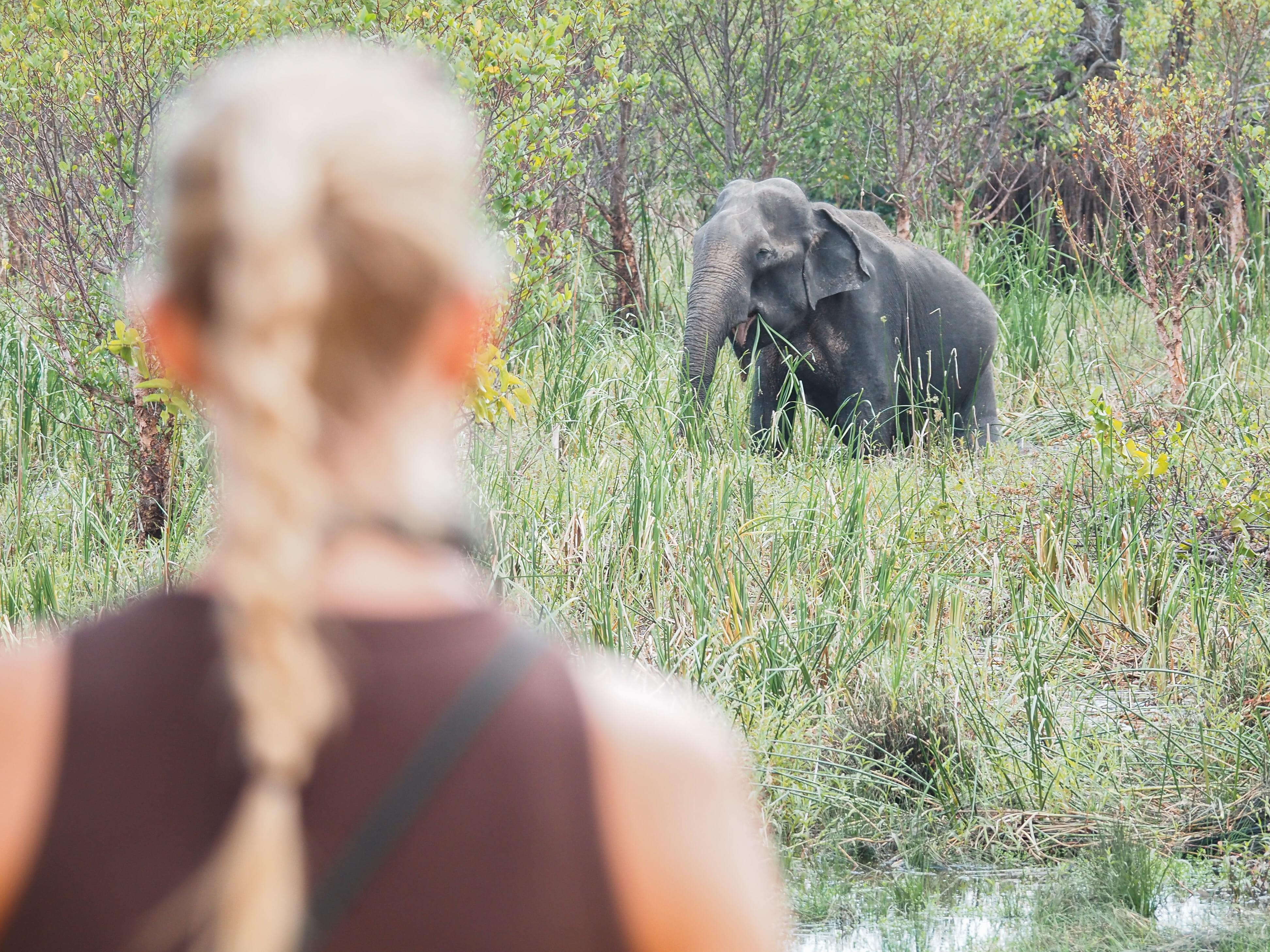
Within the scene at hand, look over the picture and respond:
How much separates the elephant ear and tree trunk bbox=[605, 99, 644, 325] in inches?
111

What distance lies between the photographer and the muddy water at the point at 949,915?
3451 millimetres

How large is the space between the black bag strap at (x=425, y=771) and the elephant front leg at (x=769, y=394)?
6793 mm

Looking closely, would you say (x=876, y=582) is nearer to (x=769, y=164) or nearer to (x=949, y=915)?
(x=949, y=915)

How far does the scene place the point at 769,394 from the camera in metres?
7.93

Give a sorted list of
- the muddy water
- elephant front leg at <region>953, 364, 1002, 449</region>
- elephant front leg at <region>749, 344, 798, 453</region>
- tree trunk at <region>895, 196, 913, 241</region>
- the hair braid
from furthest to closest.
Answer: tree trunk at <region>895, 196, 913, 241</region>, elephant front leg at <region>953, 364, 1002, 449</region>, elephant front leg at <region>749, 344, 798, 453</region>, the muddy water, the hair braid

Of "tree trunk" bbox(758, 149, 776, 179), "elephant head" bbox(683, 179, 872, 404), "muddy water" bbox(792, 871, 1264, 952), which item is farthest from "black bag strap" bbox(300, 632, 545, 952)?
"tree trunk" bbox(758, 149, 776, 179)

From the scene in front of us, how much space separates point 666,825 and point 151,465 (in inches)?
196

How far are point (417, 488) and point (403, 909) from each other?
26 cm

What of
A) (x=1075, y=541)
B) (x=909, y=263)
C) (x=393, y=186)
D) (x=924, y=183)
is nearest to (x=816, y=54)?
(x=924, y=183)

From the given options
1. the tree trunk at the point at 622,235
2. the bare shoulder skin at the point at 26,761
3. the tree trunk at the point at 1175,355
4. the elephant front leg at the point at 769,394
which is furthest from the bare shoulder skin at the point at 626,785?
the tree trunk at the point at 622,235

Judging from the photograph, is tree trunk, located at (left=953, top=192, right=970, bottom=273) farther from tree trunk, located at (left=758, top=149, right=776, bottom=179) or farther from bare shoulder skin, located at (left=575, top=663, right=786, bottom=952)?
bare shoulder skin, located at (left=575, top=663, right=786, bottom=952)

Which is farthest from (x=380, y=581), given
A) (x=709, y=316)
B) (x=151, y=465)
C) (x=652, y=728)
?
(x=709, y=316)

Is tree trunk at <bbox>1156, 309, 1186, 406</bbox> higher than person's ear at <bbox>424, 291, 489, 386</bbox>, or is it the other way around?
person's ear at <bbox>424, 291, 489, 386</bbox>

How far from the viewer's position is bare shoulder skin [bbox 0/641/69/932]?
0.85 metres
